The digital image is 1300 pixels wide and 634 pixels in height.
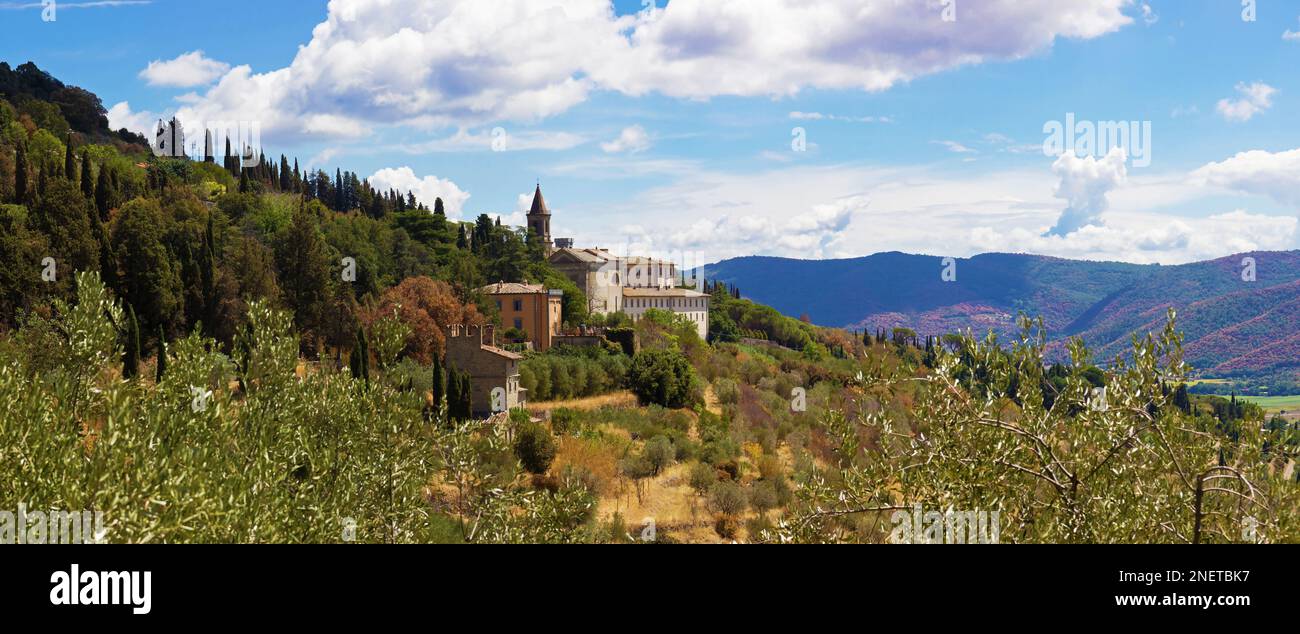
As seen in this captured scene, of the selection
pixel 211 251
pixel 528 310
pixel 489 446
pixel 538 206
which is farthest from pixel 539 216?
pixel 489 446

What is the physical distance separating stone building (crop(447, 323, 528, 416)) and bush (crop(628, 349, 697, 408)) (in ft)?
32.1

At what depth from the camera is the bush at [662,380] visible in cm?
5438

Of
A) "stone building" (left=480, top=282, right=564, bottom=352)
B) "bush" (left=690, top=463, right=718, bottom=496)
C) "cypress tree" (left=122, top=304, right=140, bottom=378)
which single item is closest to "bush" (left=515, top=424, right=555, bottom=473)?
"bush" (left=690, top=463, right=718, bottom=496)

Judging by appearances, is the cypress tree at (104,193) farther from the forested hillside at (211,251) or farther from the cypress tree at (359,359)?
the cypress tree at (359,359)

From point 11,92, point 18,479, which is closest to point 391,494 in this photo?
point 18,479

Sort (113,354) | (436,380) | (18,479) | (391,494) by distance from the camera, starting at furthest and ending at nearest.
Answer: (436,380) → (113,354) → (391,494) → (18,479)

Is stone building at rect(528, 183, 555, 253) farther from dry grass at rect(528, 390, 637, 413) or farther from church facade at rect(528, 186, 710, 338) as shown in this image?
dry grass at rect(528, 390, 637, 413)

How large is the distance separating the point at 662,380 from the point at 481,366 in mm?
12114

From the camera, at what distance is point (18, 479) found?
10219 mm

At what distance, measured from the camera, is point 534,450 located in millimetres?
38750

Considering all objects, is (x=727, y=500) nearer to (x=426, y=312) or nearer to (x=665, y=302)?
(x=426, y=312)

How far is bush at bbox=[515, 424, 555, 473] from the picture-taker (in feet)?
127
